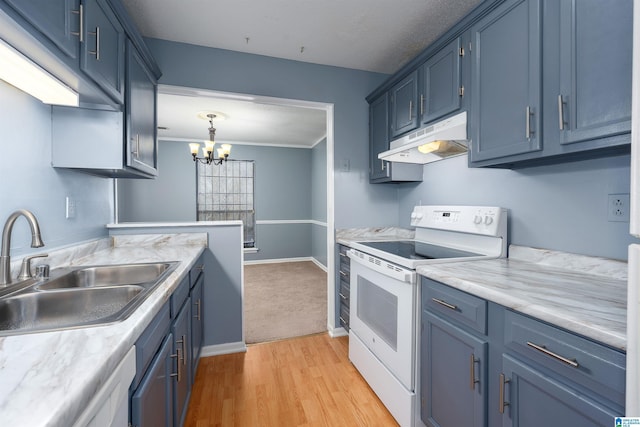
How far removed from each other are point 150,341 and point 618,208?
194 centimetres

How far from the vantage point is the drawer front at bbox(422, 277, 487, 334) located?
3.88 feet

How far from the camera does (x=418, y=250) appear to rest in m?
1.99

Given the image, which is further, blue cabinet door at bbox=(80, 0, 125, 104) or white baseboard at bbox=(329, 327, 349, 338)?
white baseboard at bbox=(329, 327, 349, 338)

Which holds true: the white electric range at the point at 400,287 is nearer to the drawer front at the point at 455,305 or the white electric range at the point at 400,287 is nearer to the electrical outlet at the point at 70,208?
the drawer front at the point at 455,305

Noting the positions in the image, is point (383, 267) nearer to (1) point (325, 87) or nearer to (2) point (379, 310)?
(2) point (379, 310)

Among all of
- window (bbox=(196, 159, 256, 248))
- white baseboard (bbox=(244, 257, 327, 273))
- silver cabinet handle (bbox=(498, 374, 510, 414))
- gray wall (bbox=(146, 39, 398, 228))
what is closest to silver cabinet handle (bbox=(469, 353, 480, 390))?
silver cabinet handle (bbox=(498, 374, 510, 414))

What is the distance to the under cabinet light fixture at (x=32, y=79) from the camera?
98cm

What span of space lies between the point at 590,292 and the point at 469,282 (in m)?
0.41

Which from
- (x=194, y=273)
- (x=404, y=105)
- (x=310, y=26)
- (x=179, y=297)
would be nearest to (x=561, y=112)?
(x=404, y=105)

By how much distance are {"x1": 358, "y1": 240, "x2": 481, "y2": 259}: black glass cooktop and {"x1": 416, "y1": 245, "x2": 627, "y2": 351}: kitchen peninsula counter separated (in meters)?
0.18

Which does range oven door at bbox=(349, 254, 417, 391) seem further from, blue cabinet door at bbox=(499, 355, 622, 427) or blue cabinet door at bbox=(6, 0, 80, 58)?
blue cabinet door at bbox=(6, 0, 80, 58)

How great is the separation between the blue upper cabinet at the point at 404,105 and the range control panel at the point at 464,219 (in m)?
0.67

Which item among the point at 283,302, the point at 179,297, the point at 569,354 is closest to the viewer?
the point at 569,354

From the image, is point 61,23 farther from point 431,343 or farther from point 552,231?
point 552,231
